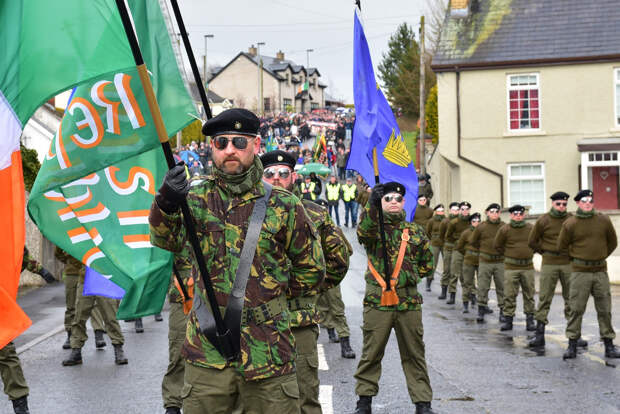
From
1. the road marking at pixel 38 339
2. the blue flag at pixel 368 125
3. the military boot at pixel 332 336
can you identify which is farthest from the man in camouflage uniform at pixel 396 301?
the road marking at pixel 38 339

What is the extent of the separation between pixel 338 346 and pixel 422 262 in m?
4.20

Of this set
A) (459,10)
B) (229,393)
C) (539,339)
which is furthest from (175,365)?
(459,10)

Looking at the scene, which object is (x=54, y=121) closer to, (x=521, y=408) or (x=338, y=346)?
(x=338, y=346)

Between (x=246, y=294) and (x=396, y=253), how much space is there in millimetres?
4004

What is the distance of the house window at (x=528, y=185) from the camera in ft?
103

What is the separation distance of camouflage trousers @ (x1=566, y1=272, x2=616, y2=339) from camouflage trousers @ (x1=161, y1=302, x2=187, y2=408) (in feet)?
18.8

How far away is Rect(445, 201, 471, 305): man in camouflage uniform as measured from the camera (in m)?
18.7

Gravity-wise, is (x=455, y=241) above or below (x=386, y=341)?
above

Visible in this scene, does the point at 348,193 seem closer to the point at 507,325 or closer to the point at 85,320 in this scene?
the point at 507,325

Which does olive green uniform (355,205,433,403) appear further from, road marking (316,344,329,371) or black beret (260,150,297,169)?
road marking (316,344,329,371)

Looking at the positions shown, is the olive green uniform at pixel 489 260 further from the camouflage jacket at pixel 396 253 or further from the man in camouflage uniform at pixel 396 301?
the man in camouflage uniform at pixel 396 301

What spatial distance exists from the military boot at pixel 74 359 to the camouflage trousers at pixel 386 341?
4667 mm

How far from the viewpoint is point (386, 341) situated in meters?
8.27

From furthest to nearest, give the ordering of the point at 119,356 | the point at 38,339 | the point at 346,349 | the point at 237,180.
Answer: the point at 38,339 → the point at 346,349 → the point at 119,356 → the point at 237,180
